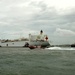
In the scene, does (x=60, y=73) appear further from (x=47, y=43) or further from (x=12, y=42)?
(x=12, y=42)

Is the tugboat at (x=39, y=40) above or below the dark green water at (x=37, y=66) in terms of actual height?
above

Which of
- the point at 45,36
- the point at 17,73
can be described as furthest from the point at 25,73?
the point at 45,36

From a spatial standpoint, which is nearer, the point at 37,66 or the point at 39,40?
the point at 37,66

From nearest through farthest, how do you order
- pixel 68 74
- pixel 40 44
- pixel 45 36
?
pixel 68 74 → pixel 40 44 → pixel 45 36

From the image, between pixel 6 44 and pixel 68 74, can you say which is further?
pixel 6 44

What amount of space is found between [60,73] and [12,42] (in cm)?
16599

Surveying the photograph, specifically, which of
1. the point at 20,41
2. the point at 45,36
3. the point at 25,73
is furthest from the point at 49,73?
the point at 20,41

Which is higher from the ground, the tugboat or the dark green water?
the tugboat

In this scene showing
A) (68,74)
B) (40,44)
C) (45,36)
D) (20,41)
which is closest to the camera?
(68,74)

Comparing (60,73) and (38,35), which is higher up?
(38,35)

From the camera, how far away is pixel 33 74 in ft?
97.9

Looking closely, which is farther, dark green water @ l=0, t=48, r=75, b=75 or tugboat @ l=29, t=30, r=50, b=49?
tugboat @ l=29, t=30, r=50, b=49

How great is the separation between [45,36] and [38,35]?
13.5ft

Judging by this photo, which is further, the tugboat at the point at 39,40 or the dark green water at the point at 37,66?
the tugboat at the point at 39,40
